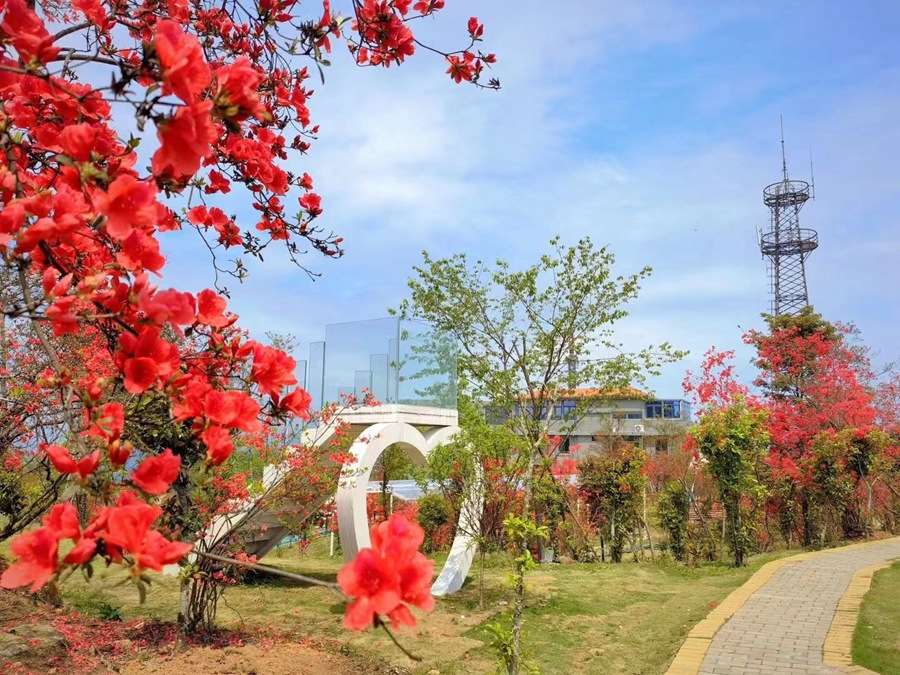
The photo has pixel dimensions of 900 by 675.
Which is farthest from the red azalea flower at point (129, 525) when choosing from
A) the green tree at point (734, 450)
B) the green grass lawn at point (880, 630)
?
the green tree at point (734, 450)

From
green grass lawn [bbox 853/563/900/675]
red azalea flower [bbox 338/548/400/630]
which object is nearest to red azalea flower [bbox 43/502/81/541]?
red azalea flower [bbox 338/548/400/630]

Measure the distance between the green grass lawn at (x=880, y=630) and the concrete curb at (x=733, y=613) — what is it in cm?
7

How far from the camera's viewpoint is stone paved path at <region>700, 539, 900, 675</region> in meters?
5.02

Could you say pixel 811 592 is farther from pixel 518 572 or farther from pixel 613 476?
pixel 613 476

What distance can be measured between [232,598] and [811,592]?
6968 millimetres

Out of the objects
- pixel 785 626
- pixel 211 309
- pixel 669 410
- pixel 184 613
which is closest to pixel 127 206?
pixel 211 309


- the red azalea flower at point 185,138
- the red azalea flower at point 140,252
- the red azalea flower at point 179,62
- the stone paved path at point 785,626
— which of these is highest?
the red azalea flower at point 179,62

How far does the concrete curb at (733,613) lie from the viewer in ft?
16.4

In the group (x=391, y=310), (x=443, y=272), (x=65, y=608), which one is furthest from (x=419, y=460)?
(x=65, y=608)

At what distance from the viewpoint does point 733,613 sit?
264 inches

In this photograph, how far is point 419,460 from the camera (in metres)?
9.81

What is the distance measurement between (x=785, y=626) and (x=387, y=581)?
6464 millimetres

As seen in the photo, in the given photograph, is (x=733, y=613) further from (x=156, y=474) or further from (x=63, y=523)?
(x=63, y=523)

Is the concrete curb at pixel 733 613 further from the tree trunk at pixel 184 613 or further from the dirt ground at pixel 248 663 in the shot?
the tree trunk at pixel 184 613
